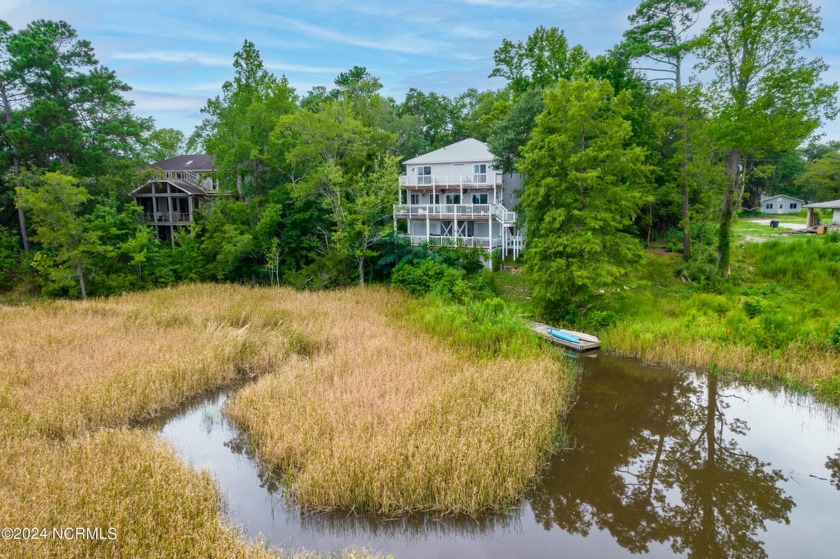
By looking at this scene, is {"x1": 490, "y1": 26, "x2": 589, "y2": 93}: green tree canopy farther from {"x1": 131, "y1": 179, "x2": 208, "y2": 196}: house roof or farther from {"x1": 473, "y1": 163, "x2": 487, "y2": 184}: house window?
{"x1": 131, "y1": 179, "x2": 208, "y2": 196}: house roof

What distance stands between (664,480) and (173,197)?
3971cm

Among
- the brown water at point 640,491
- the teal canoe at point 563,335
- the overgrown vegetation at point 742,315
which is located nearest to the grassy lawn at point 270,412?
the brown water at point 640,491

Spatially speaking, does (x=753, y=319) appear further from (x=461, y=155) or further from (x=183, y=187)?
(x=183, y=187)

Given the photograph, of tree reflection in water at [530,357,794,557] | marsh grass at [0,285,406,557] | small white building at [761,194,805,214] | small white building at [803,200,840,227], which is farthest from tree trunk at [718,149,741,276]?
small white building at [761,194,805,214]

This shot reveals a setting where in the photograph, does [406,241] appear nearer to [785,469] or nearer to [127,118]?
[785,469]

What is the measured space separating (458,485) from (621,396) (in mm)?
7434

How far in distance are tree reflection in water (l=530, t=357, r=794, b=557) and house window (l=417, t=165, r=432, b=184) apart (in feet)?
68.4

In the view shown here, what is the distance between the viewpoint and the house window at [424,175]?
31.1 metres

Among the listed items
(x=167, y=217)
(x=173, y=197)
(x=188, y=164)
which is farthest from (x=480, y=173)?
(x=188, y=164)

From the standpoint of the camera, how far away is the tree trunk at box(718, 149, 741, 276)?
20.8 meters

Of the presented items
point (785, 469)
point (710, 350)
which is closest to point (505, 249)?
point (710, 350)

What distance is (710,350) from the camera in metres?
15.2

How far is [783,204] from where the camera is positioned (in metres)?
54.2

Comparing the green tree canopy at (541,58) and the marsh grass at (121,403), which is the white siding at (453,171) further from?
the marsh grass at (121,403)
